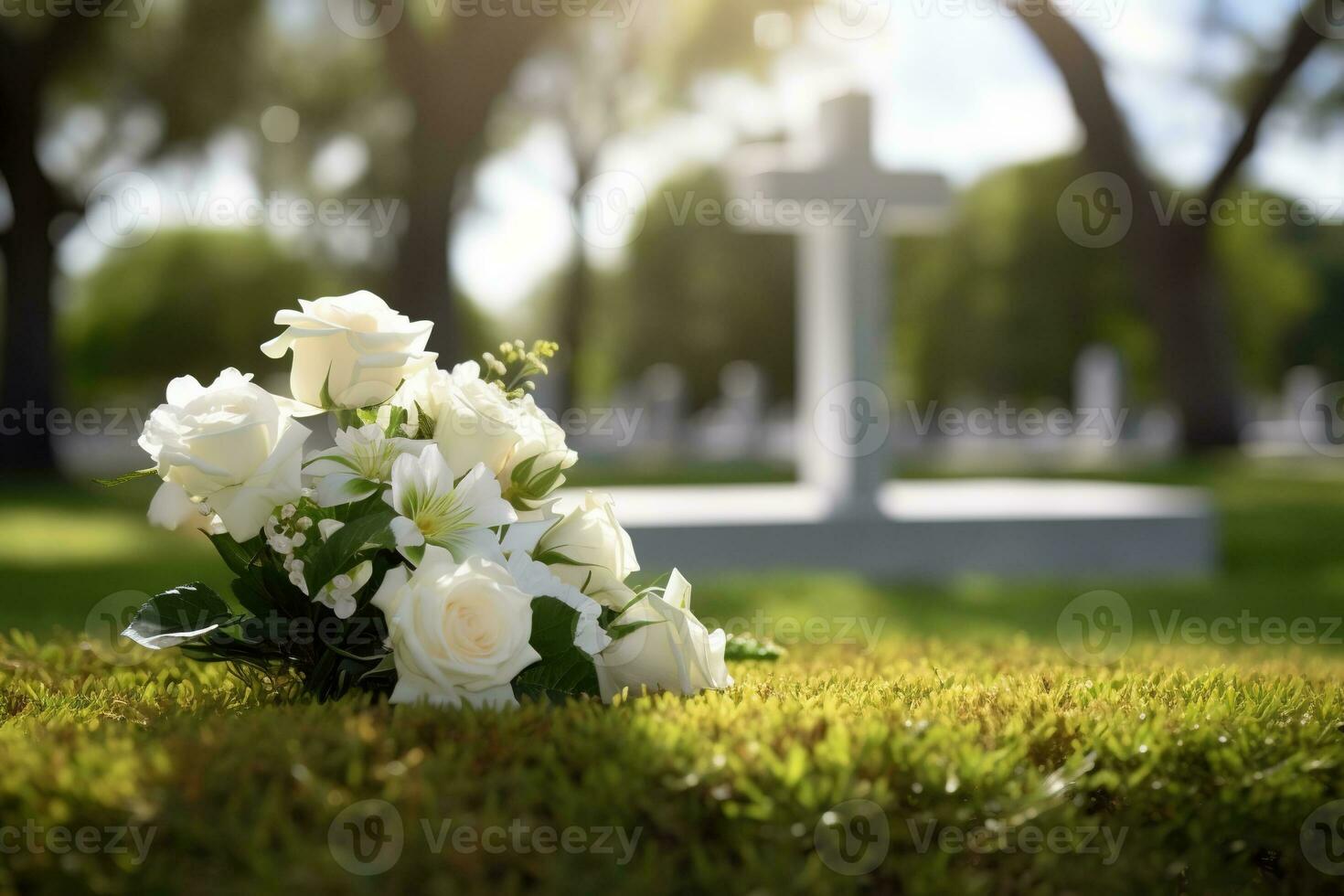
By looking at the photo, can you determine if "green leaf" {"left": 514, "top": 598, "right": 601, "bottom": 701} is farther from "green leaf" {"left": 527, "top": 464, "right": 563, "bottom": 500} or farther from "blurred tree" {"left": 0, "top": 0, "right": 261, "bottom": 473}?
→ "blurred tree" {"left": 0, "top": 0, "right": 261, "bottom": 473}

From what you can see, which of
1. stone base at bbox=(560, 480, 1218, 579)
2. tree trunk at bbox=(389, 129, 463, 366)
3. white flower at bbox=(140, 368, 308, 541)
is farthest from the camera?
tree trunk at bbox=(389, 129, 463, 366)

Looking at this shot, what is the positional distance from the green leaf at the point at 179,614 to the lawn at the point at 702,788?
0.51 ft

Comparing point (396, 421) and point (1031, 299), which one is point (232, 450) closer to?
point (396, 421)

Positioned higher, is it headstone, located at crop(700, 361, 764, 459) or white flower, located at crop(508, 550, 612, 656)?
white flower, located at crop(508, 550, 612, 656)

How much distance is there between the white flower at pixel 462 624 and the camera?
215 centimetres

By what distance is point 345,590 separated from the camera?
2242 millimetres

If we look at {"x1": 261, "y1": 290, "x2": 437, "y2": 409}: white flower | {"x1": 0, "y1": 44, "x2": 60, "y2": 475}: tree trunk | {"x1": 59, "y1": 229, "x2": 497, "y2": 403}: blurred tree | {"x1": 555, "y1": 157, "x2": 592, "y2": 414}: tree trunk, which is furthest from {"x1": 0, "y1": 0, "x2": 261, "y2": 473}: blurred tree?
{"x1": 261, "y1": 290, "x2": 437, "y2": 409}: white flower

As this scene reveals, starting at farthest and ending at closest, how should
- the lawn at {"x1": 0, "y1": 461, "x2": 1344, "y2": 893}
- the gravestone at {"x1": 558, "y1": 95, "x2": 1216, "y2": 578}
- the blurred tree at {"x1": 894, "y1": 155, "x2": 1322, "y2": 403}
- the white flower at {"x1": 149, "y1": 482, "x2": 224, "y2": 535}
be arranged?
the blurred tree at {"x1": 894, "y1": 155, "x2": 1322, "y2": 403} < the gravestone at {"x1": 558, "y1": 95, "x2": 1216, "y2": 578} < the white flower at {"x1": 149, "y1": 482, "x2": 224, "y2": 535} < the lawn at {"x1": 0, "y1": 461, "x2": 1344, "y2": 893}

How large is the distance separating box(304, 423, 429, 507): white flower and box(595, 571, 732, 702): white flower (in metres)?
0.55

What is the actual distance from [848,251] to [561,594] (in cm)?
862

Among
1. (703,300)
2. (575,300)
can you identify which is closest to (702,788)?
(575,300)

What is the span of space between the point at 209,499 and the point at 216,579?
27.0ft

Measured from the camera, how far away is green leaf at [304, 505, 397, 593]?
2.25m

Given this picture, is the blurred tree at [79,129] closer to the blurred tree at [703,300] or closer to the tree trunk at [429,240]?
the tree trunk at [429,240]
